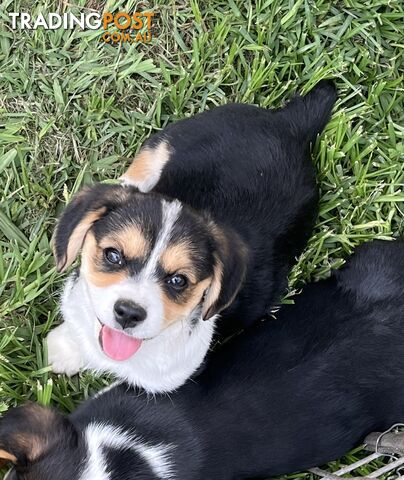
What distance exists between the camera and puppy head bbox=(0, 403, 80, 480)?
346cm

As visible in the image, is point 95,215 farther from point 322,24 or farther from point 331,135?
point 322,24

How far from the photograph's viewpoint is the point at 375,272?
4426 mm

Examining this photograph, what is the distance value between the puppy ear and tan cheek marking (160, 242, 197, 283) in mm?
175

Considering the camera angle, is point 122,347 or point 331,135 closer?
point 122,347

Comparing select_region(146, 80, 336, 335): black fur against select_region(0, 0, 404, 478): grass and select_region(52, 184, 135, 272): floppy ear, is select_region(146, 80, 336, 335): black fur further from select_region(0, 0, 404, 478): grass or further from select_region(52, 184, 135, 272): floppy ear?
select_region(52, 184, 135, 272): floppy ear

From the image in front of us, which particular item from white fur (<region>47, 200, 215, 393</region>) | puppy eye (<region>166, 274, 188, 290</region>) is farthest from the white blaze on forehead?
puppy eye (<region>166, 274, 188, 290</region>)

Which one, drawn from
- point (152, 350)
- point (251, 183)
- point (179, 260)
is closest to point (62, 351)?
point (152, 350)

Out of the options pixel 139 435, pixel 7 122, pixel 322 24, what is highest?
pixel 322 24

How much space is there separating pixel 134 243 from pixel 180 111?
1.68 metres

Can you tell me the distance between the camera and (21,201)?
187 inches

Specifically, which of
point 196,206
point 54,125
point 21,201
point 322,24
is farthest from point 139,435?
point 322,24

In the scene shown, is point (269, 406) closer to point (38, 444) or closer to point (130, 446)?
point (130, 446)

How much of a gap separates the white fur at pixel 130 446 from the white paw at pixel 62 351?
763mm

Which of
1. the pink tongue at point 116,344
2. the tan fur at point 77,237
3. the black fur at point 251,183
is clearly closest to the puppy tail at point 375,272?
the black fur at point 251,183
